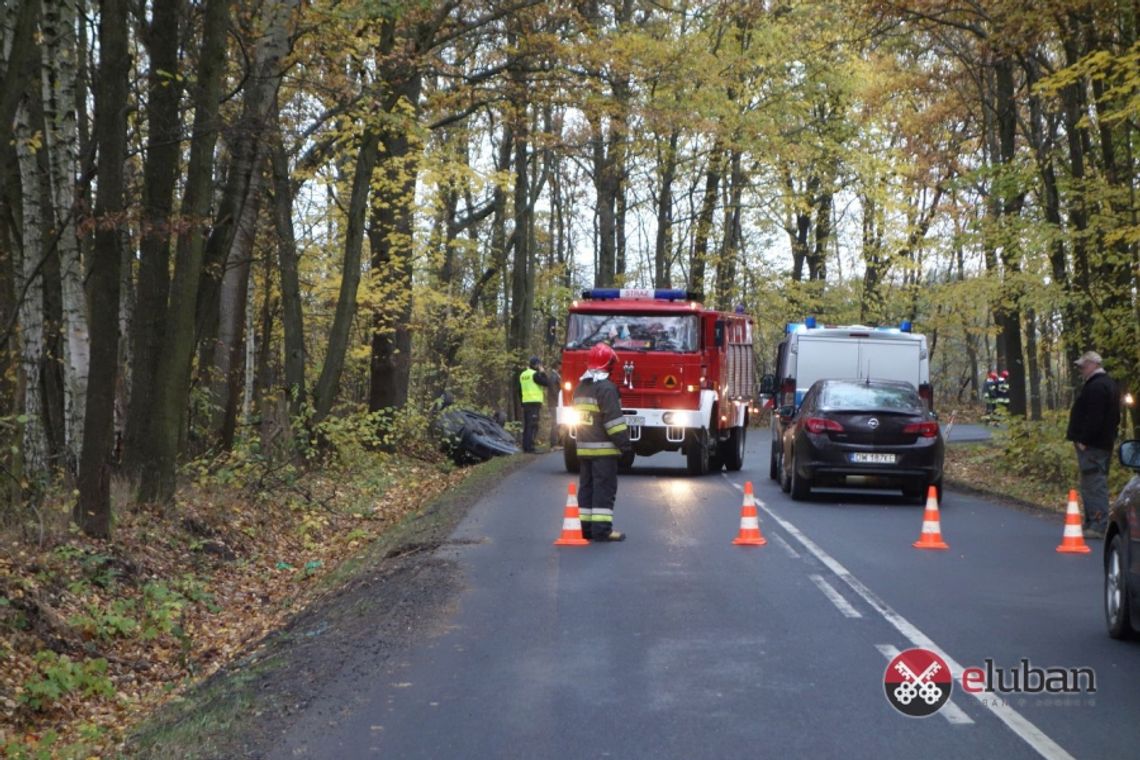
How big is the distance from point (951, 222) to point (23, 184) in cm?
3840

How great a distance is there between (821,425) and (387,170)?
12.4 metres

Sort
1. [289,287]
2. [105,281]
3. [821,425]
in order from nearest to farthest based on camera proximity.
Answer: [105,281] → [821,425] → [289,287]

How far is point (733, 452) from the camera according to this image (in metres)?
25.6

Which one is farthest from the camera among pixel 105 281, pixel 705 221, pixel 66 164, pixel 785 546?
pixel 705 221

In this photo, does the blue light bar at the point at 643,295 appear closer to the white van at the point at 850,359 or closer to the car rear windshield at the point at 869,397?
the white van at the point at 850,359

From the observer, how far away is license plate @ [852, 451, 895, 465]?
18078mm

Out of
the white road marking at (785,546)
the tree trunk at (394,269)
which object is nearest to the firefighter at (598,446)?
the white road marking at (785,546)

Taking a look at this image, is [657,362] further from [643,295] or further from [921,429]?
[921,429]

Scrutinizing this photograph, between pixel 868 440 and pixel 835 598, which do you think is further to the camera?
pixel 868 440

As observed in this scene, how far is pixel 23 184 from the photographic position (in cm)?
1439

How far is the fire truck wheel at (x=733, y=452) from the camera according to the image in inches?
1000

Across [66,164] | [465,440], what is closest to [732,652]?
[66,164]

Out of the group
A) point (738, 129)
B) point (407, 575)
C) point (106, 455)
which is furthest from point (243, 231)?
point (738, 129)

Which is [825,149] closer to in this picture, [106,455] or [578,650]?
[106,455]
